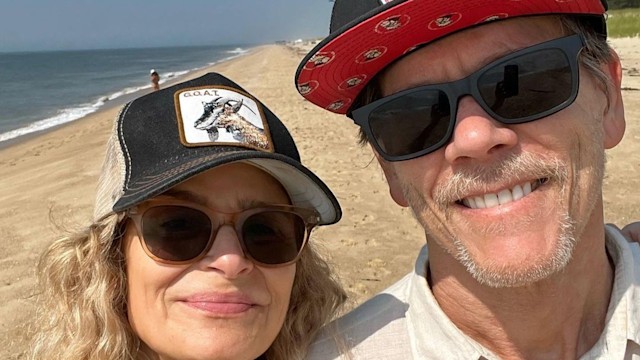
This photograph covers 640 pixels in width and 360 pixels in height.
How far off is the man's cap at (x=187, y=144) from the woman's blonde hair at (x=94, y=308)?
151 millimetres

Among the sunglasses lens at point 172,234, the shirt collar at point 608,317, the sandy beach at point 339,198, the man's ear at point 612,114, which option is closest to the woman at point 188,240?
the sunglasses lens at point 172,234

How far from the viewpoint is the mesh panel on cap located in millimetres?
1769

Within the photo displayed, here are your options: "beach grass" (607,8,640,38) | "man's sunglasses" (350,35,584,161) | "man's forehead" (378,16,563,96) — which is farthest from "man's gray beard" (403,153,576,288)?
"beach grass" (607,8,640,38)

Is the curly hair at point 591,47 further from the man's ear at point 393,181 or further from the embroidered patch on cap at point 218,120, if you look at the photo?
the embroidered patch on cap at point 218,120

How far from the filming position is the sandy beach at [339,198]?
509 centimetres

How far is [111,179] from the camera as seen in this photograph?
1.83m

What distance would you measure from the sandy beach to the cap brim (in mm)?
437

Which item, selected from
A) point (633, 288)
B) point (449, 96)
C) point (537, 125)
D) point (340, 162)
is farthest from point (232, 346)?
point (340, 162)

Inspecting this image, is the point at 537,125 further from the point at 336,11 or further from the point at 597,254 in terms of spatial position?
the point at 336,11

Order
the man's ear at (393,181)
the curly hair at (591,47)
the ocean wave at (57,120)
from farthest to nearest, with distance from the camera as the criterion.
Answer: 1. the ocean wave at (57,120)
2. the man's ear at (393,181)
3. the curly hair at (591,47)

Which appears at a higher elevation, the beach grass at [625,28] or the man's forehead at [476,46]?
the man's forehead at [476,46]

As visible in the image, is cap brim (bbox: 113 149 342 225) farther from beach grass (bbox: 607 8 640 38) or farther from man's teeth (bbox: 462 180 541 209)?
beach grass (bbox: 607 8 640 38)

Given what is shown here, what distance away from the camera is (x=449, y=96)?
5.86ft

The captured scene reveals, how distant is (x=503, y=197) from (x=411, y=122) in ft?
1.19
